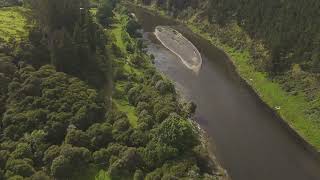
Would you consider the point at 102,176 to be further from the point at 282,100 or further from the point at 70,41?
the point at 282,100

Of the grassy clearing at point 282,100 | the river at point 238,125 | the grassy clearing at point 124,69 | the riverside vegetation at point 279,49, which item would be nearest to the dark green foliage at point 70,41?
the grassy clearing at point 124,69

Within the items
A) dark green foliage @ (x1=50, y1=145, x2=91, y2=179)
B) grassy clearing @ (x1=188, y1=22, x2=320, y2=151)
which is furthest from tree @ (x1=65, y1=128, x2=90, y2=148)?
grassy clearing @ (x1=188, y1=22, x2=320, y2=151)

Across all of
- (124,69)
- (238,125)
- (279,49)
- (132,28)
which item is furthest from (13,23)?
(279,49)

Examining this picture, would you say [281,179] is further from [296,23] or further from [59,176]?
[296,23]

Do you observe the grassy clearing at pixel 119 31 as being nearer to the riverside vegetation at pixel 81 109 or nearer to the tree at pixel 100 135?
the riverside vegetation at pixel 81 109

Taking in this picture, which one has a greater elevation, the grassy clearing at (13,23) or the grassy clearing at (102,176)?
the grassy clearing at (13,23)

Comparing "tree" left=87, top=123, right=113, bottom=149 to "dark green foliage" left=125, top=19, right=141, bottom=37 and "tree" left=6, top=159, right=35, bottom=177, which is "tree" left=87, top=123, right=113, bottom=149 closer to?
"tree" left=6, top=159, right=35, bottom=177
